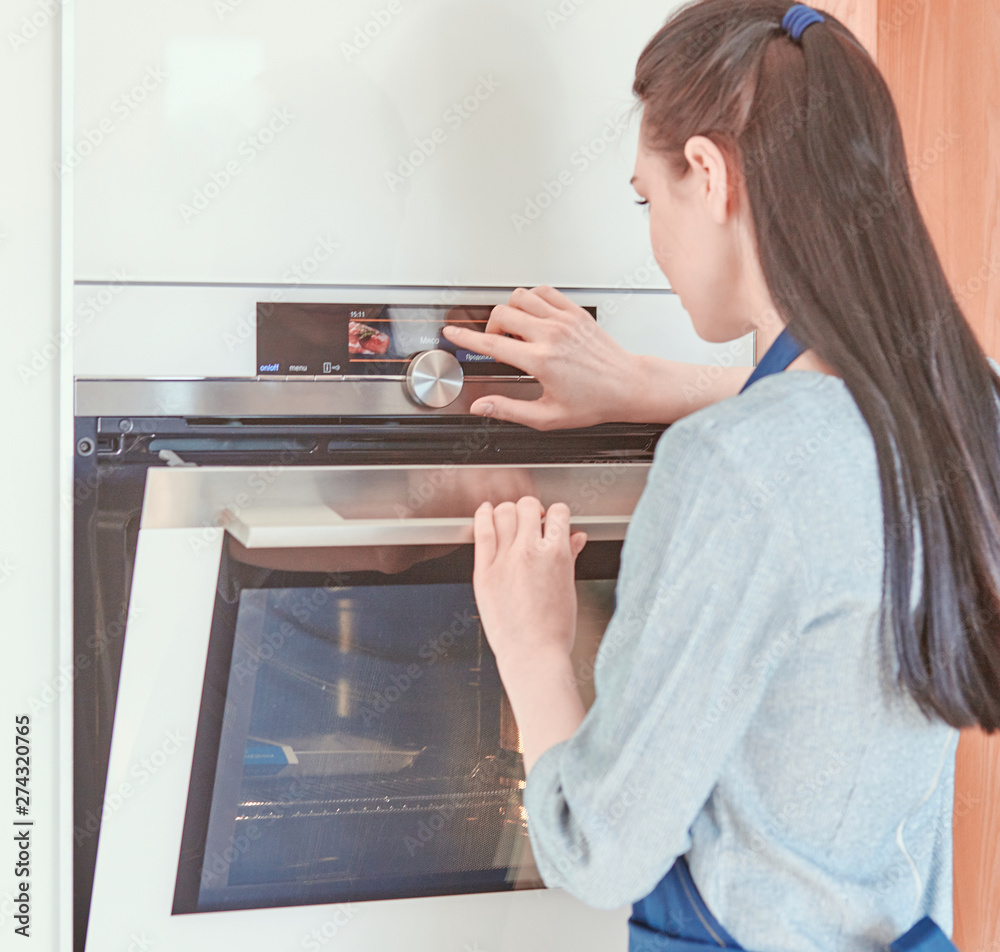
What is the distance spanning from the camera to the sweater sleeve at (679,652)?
51 cm

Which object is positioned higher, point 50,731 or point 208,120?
point 208,120

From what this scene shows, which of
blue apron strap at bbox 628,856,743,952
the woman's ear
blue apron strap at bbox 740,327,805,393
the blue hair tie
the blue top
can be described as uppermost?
the blue hair tie

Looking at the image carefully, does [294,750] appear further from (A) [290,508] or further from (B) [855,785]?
(B) [855,785]

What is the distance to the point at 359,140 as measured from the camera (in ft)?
2.51

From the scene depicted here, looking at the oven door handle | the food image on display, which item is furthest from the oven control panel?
Result: the oven door handle

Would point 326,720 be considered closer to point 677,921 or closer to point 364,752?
point 364,752

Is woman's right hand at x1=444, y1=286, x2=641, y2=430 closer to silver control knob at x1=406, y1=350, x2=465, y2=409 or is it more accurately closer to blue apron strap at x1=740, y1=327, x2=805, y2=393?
silver control knob at x1=406, y1=350, x2=465, y2=409

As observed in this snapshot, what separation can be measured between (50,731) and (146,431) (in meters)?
0.24

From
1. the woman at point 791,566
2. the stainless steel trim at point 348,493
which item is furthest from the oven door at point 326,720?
the woman at point 791,566

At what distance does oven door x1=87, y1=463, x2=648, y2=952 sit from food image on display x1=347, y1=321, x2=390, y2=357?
A: 0.32 feet

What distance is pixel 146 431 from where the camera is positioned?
2.45 feet

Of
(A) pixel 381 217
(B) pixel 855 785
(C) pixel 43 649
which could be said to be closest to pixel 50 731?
(C) pixel 43 649

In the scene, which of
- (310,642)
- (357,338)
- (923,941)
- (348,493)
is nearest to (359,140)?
(357,338)

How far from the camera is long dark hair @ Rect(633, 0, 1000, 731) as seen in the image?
0.54 m
